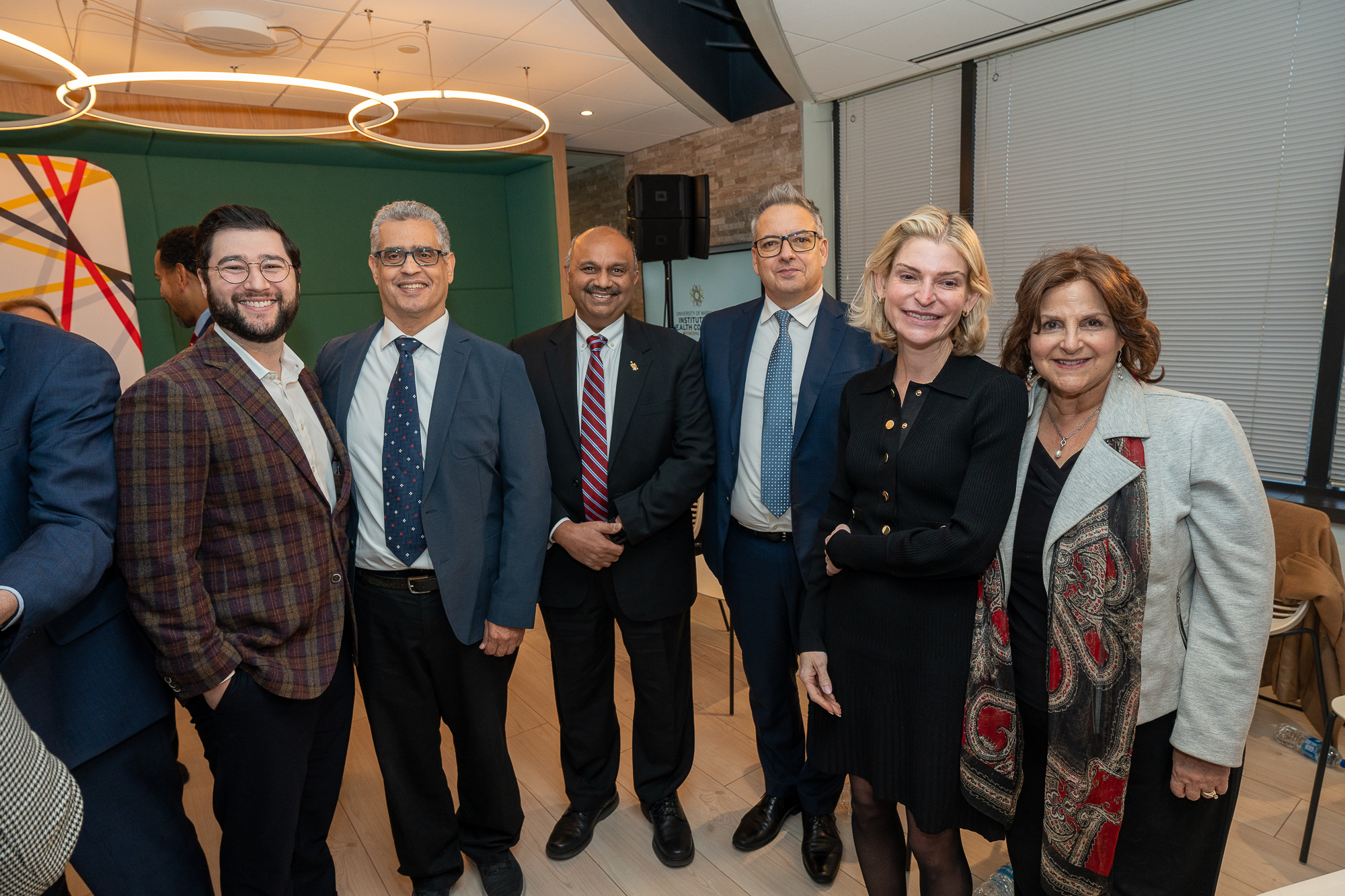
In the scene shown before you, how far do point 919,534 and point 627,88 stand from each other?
16.4 ft

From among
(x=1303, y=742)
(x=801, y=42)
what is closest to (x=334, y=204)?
(x=801, y=42)

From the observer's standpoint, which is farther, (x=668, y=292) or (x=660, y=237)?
(x=668, y=292)

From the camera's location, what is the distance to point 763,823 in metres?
2.40

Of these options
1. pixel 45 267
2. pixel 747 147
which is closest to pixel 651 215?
pixel 747 147

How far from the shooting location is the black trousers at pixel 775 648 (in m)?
2.21

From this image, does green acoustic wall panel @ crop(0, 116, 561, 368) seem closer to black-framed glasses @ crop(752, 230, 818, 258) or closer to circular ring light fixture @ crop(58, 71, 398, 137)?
circular ring light fixture @ crop(58, 71, 398, 137)

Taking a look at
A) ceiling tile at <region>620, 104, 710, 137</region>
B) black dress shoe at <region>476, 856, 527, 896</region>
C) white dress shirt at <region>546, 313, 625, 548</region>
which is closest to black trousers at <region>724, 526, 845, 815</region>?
white dress shirt at <region>546, 313, 625, 548</region>

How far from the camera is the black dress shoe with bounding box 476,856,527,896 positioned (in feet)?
7.14

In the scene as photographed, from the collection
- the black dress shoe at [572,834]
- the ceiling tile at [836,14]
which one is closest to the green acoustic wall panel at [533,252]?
the ceiling tile at [836,14]

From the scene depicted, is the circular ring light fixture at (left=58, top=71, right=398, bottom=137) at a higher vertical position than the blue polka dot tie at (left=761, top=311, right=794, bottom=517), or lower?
higher

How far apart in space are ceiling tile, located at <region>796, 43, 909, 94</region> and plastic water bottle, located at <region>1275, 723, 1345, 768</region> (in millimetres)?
4369

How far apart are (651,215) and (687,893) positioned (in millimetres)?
4644

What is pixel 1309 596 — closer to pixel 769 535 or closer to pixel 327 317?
pixel 769 535

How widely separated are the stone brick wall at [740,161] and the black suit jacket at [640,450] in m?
3.74
